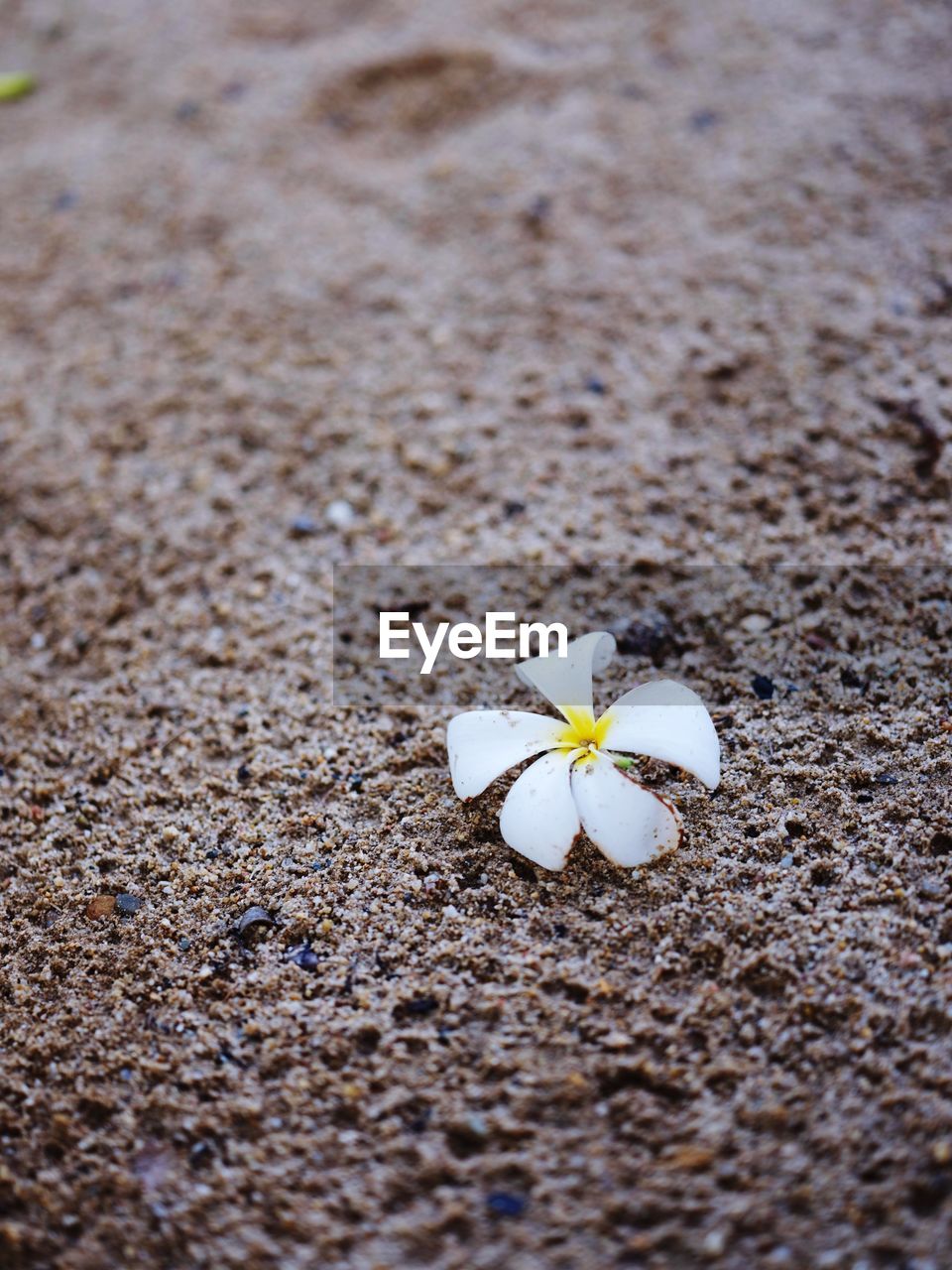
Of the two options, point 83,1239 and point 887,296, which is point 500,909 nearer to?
point 83,1239

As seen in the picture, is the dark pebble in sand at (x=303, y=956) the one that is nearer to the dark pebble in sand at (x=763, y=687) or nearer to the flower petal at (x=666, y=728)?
the flower petal at (x=666, y=728)

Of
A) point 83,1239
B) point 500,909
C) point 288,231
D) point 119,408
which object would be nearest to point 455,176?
point 288,231

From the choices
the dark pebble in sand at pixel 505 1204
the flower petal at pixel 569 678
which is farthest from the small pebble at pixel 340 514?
the dark pebble in sand at pixel 505 1204

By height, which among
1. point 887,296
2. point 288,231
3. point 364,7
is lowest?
point 887,296

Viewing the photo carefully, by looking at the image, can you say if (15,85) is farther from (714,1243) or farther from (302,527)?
(714,1243)

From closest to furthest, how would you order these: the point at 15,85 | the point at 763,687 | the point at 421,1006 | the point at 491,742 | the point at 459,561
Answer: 1. the point at 421,1006
2. the point at 491,742
3. the point at 763,687
4. the point at 459,561
5. the point at 15,85

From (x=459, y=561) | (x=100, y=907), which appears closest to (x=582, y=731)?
(x=459, y=561)
